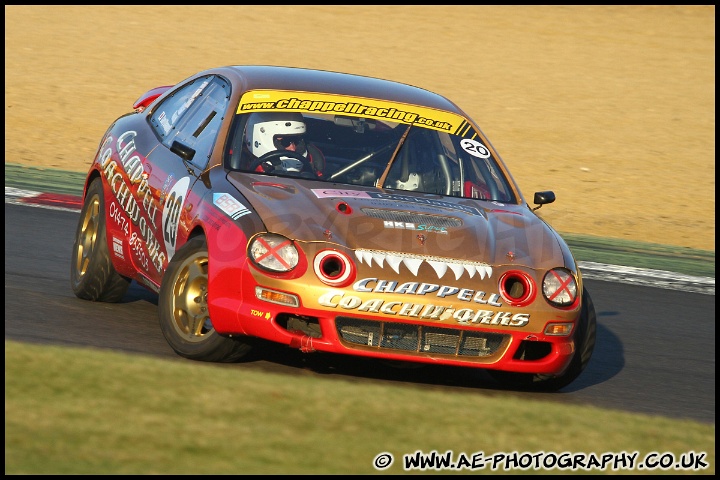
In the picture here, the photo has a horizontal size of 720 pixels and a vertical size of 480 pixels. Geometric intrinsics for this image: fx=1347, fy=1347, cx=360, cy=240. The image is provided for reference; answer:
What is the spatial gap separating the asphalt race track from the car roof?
1434mm

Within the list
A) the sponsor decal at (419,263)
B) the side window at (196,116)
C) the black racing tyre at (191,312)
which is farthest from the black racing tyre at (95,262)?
the sponsor decal at (419,263)

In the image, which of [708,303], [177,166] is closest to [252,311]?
[177,166]

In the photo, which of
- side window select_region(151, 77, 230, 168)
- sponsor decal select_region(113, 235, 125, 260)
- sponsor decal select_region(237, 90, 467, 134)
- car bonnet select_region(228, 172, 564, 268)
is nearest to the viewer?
car bonnet select_region(228, 172, 564, 268)

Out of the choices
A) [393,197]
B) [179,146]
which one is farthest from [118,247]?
[393,197]

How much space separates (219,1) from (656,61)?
9.12m

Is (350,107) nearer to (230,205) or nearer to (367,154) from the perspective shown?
(367,154)

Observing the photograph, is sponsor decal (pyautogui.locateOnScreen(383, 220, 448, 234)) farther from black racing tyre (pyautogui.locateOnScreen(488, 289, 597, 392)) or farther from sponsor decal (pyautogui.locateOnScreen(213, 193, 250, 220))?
black racing tyre (pyautogui.locateOnScreen(488, 289, 597, 392))

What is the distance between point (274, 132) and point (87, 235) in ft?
4.89

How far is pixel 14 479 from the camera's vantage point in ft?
12.8

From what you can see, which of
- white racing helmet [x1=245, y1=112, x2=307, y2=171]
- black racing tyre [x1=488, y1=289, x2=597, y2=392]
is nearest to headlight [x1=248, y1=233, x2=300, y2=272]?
white racing helmet [x1=245, y1=112, x2=307, y2=171]

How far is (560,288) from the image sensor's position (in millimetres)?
6234

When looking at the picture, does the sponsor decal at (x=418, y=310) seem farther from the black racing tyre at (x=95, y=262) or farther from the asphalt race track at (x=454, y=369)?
the black racing tyre at (x=95, y=262)

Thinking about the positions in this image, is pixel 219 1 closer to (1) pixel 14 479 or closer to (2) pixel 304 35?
(2) pixel 304 35

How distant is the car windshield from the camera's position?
6.98 metres
